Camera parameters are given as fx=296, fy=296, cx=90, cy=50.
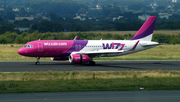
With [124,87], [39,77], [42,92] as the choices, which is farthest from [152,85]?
[39,77]

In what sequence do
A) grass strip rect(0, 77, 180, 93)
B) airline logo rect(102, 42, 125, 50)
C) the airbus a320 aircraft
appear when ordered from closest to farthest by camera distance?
grass strip rect(0, 77, 180, 93) → the airbus a320 aircraft → airline logo rect(102, 42, 125, 50)

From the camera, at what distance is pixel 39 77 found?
31.2m

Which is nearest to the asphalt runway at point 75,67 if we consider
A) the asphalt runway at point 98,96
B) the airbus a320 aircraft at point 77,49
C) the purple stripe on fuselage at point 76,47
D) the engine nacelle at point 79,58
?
the engine nacelle at point 79,58

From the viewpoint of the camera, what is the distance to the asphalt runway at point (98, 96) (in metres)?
20.4

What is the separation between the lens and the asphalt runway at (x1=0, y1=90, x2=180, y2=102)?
20422mm

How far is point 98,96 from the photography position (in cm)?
2167

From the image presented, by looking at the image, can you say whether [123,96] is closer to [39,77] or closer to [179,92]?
[179,92]

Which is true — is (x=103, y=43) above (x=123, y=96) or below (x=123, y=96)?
above

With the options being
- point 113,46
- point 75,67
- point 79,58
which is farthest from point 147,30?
point 75,67

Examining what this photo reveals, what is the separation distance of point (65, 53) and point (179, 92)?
24925mm

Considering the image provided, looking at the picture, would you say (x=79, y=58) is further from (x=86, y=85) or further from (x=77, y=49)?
(x=86, y=85)

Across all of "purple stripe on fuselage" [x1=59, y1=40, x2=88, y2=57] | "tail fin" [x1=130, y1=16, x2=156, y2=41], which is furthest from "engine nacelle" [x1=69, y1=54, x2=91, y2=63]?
"tail fin" [x1=130, y1=16, x2=156, y2=41]

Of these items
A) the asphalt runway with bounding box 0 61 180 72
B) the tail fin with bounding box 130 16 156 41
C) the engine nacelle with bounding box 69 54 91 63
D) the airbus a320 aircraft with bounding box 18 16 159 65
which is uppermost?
the tail fin with bounding box 130 16 156 41

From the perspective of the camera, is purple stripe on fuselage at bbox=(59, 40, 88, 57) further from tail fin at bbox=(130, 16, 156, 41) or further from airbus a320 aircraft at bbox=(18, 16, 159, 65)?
tail fin at bbox=(130, 16, 156, 41)
